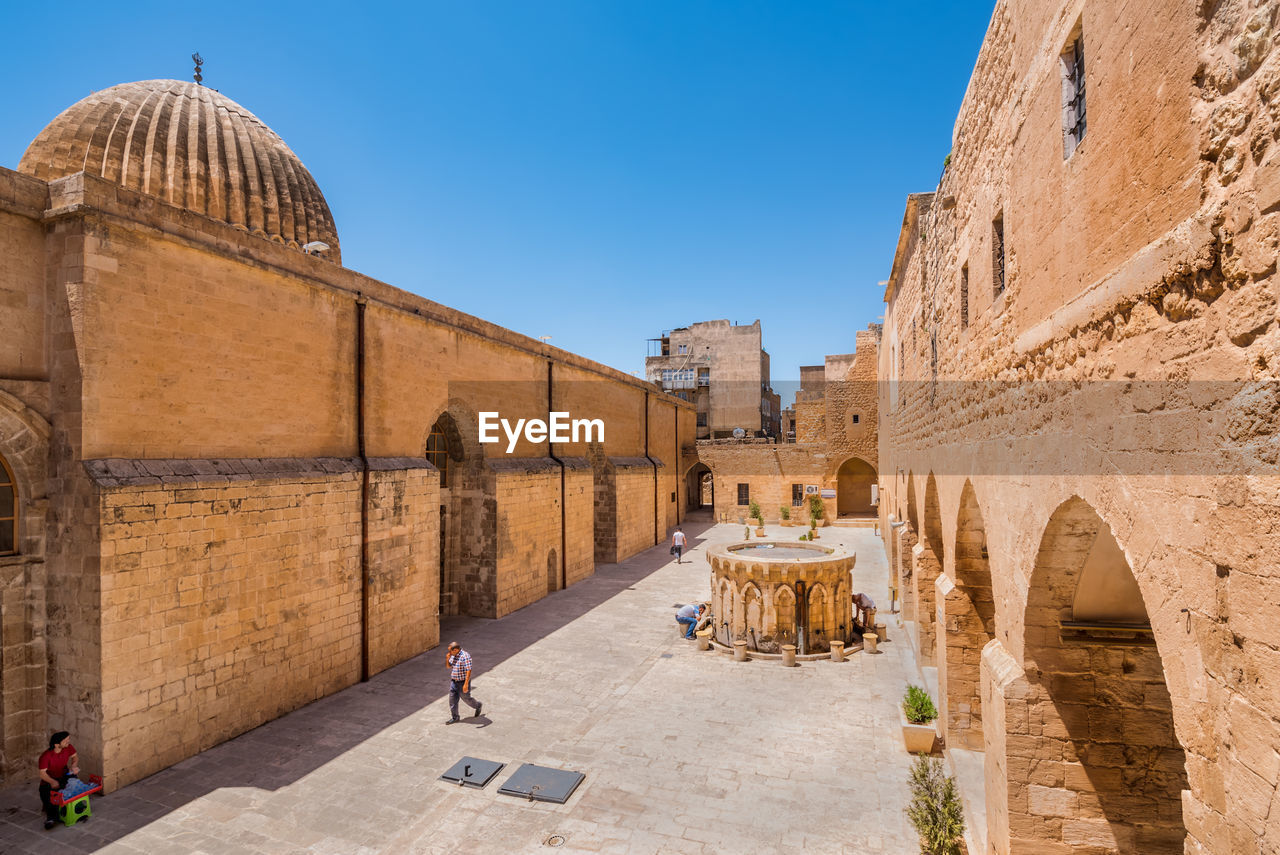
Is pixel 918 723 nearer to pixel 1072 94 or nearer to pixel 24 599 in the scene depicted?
pixel 1072 94

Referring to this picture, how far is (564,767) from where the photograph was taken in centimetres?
809

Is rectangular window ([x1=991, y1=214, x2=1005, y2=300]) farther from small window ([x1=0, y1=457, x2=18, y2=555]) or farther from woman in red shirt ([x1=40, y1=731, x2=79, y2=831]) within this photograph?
small window ([x1=0, y1=457, x2=18, y2=555])

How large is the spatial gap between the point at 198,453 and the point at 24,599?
7.71ft

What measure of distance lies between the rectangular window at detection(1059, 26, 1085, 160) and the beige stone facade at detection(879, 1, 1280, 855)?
0.02m

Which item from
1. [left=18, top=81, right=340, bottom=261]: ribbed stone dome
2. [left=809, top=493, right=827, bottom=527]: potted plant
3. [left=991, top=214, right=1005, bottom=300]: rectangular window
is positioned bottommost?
[left=809, top=493, right=827, bottom=527]: potted plant

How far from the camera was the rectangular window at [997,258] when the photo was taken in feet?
19.1

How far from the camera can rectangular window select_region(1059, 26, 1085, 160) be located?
384 centimetres

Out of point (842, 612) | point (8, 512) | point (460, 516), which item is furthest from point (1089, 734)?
point (460, 516)

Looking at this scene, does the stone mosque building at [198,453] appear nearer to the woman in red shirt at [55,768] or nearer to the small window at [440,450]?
the small window at [440,450]

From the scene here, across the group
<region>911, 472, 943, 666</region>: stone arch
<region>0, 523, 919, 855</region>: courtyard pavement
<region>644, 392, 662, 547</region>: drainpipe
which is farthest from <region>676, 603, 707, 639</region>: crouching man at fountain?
<region>644, 392, 662, 547</region>: drainpipe

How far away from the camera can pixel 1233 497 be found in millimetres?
2268

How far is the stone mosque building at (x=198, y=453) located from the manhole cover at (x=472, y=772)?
328 cm

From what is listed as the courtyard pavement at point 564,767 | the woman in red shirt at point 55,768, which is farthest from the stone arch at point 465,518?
the woman in red shirt at point 55,768

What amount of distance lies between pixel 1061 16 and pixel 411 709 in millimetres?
10963
